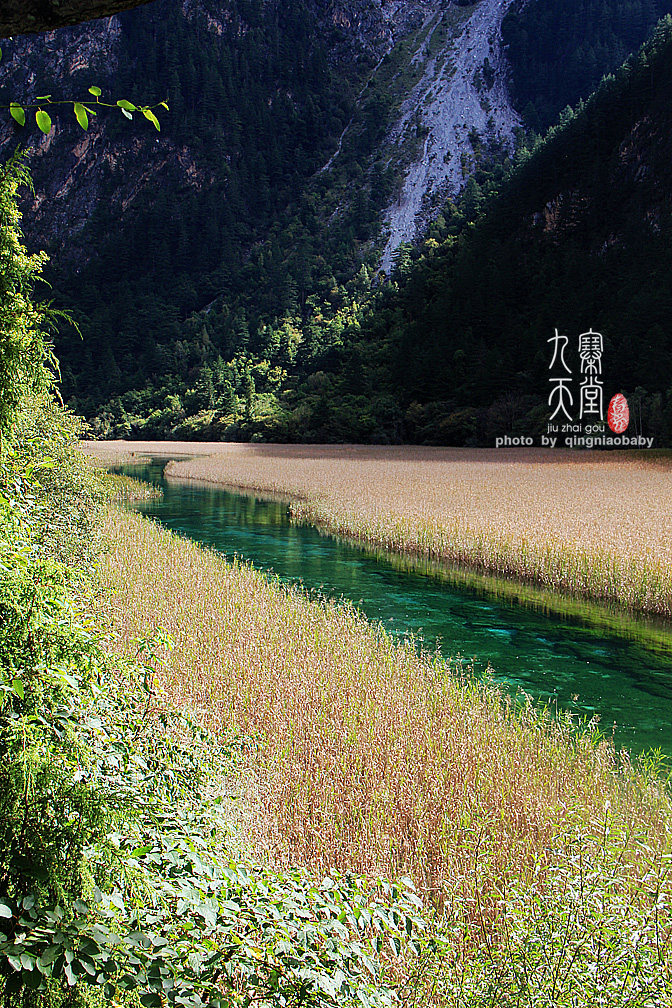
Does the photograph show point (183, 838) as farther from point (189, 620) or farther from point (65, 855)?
point (189, 620)

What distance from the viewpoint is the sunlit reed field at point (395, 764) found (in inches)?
150

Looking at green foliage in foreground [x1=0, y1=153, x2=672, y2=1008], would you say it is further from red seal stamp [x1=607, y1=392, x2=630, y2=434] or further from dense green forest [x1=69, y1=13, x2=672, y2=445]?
red seal stamp [x1=607, y1=392, x2=630, y2=434]

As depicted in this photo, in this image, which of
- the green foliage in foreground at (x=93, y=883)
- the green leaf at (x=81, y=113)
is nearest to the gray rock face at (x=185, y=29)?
the green leaf at (x=81, y=113)

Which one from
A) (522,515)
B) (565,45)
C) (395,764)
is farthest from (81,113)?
(565,45)

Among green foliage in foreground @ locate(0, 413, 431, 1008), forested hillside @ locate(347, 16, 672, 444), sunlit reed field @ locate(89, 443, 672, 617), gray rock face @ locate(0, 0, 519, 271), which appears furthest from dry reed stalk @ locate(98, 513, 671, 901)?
gray rock face @ locate(0, 0, 519, 271)

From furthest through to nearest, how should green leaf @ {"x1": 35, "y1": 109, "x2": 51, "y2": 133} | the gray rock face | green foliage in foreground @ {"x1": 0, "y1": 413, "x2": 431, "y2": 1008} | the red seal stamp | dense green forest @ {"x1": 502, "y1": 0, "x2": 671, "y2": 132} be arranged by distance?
the gray rock face
dense green forest @ {"x1": 502, "y1": 0, "x2": 671, "y2": 132}
the red seal stamp
green foliage in foreground @ {"x1": 0, "y1": 413, "x2": 431, "y2": 1008}
green leaf @ {"x1": 35, "y1": 109, "x2": 51, "y2": 133}

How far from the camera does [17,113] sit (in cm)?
157

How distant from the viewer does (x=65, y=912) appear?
184 cm

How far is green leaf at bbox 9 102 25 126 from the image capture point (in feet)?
5.03

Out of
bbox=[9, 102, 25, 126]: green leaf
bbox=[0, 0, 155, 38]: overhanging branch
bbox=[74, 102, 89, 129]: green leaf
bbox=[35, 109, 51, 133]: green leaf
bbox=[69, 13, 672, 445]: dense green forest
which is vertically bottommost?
bbox=[35, 109, 51, 133]: green leaf

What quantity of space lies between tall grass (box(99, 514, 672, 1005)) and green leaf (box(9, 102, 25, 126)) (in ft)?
11.0

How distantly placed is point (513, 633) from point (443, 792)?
19.7 feet

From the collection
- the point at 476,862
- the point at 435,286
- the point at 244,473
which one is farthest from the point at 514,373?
the point at 476,862

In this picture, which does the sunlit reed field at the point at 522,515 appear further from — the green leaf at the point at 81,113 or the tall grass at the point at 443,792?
the green leaf at the point at 81,113
